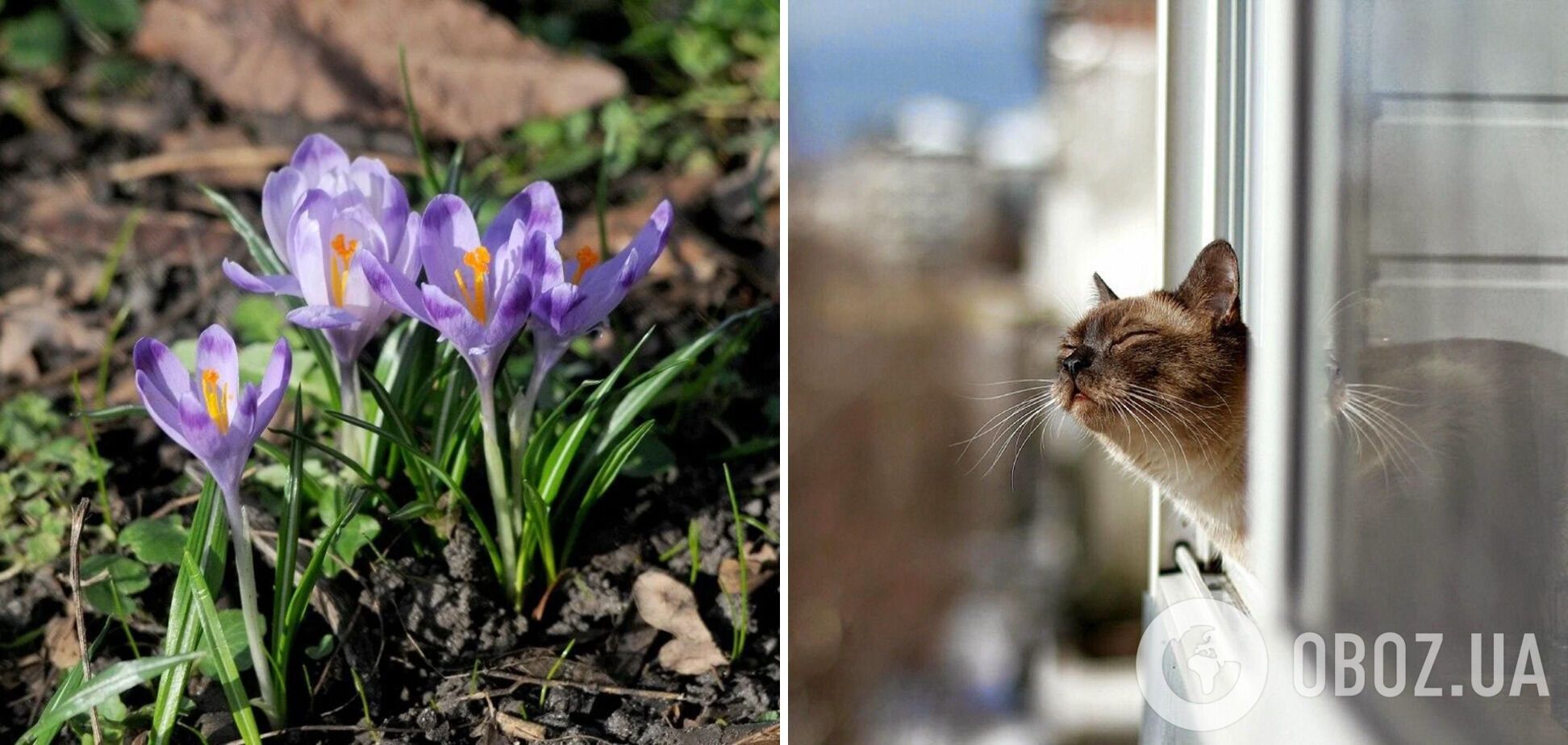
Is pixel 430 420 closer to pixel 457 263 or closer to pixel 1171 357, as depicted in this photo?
pixel 457 263

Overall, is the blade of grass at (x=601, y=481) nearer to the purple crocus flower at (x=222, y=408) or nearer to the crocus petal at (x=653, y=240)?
the crocus petal at (x=653, y=240)

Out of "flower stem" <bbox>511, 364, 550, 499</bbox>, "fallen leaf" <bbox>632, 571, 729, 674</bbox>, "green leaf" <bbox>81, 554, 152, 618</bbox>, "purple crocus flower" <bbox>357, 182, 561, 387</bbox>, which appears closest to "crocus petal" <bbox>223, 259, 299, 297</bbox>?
"purple crocus flower" <bbox>357, 182, 561, 387</bbox>

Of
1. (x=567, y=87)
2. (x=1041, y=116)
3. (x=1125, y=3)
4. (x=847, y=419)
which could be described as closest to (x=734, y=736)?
(x=847, y=419)

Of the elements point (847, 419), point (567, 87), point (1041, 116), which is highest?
point (567, 87)

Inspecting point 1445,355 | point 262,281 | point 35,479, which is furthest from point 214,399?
point 1445,355

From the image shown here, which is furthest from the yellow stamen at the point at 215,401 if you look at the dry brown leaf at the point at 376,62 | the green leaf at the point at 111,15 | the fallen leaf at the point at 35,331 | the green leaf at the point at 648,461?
the green leaf at the point at 111,15

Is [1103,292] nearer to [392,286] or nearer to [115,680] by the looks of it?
[392,286]
